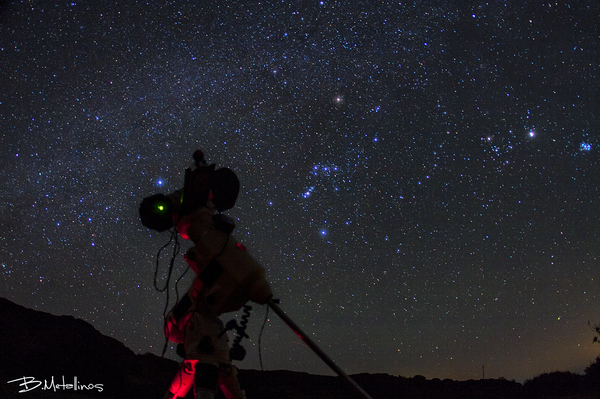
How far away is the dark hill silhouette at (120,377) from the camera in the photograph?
257 inches

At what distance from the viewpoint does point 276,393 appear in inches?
271

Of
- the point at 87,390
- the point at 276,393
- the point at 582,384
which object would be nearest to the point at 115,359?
the point at 87,390

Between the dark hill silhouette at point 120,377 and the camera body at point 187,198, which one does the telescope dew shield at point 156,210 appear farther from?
the dark hill silhouette at point 120,377

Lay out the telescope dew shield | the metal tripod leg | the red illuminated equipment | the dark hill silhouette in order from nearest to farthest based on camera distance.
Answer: the metal tripod leg
the red illuminated equipment
the telescope dew shield
the dark hill silhouette

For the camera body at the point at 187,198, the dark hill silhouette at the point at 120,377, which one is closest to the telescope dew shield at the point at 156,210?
the camera body at the point at 187,198

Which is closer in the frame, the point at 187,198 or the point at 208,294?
the point at 208,294

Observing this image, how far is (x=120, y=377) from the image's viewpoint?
688 cm

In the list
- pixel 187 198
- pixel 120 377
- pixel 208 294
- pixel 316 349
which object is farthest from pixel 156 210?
pixel 120 377

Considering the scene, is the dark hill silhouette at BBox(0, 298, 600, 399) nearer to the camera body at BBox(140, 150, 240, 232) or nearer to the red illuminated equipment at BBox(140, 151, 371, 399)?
the red illuminated equipment at BBox(140, 151, 371, 399)

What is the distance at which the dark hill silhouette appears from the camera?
6.52 m

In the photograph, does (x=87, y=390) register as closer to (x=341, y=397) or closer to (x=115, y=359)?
(x=115, y=359)

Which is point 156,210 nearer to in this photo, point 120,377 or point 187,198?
point 187,198

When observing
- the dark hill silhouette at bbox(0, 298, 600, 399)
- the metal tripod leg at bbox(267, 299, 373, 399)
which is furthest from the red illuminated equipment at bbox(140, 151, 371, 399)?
the dark hill silhouette at bbox(0, 298, 600, 399)

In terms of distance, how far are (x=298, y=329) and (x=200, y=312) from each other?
2.19ft
